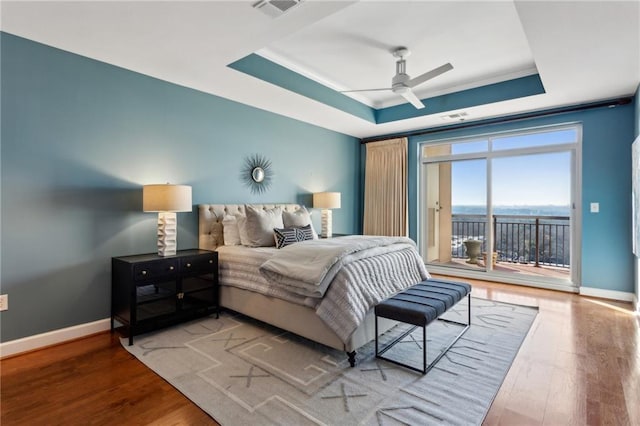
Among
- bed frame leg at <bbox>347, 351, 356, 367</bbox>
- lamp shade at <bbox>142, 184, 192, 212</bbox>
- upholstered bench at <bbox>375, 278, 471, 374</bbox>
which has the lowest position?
bed frame leg at <bbox>347, 351, 356, 367</bbox>

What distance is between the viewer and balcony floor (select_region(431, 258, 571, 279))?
4969 millimetres

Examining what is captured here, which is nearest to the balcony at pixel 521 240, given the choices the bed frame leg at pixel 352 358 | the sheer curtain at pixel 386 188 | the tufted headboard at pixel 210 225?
the sheer curtain at pixel 386 188

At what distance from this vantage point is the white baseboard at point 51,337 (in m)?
2.54

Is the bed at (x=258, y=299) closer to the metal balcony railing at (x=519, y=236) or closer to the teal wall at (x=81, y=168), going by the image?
the teal wall at (x=81, y=168)

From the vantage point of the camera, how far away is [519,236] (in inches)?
215

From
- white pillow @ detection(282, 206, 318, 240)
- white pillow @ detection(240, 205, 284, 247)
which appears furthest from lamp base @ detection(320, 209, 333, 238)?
white pillow @ detection(240, 205, 284, 247)

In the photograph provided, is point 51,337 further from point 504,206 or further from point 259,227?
point 504,206

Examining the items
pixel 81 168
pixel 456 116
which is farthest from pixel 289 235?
pixel 456 116

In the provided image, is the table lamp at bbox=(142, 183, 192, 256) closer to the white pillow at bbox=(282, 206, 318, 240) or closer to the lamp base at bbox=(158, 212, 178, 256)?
the lamp base at bbox=(158, 212, 178, 256)

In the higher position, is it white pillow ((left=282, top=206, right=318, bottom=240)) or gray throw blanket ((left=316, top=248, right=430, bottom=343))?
white pillow ((left=282, top=206, right=318, bottom=240))

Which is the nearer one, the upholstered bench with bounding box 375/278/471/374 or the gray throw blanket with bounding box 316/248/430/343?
the upholstered bench with bounding box 375/278/471/374

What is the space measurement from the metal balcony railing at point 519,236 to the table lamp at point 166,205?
4.60 m

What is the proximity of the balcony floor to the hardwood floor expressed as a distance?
A: 6.51 ft

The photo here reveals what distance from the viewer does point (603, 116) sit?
13.7 ft
